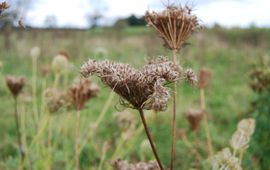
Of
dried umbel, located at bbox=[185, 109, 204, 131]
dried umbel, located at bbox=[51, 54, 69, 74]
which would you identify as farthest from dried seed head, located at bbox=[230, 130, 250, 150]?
dried umbel, located at bbox=[185, 109, 204, 131]

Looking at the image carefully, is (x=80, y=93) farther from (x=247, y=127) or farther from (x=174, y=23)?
(x=174, y=23)

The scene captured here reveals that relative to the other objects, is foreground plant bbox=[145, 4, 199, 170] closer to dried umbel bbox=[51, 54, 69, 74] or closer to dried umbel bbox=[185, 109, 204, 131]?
dried umbel bbox=[51, 54, 69, 74]

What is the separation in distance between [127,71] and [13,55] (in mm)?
12356

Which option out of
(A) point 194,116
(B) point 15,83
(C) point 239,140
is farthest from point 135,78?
(A) point 194,116

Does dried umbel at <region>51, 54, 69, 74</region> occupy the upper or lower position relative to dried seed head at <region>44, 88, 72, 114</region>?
upper

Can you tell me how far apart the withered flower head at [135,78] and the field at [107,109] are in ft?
0.15

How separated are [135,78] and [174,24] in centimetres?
22

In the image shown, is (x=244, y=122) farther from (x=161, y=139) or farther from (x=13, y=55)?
(x=13, y=55)

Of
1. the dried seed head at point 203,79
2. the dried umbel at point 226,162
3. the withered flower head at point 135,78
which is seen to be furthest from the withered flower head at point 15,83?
the withered flower head at point 135,78

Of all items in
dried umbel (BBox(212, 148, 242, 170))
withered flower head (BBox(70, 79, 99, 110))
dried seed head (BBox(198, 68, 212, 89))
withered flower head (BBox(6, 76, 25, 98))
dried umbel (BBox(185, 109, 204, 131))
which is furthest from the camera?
dried umbel (BBox(185, 109, 204, 131))

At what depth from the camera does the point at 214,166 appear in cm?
158

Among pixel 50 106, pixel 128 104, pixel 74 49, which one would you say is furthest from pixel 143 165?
pixel 74 49

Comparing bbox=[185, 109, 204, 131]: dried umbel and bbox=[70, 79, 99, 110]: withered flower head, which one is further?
bbox=[185, 109, 204, 131]: dried umbel

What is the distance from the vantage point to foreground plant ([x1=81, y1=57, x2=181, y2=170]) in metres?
1.24
